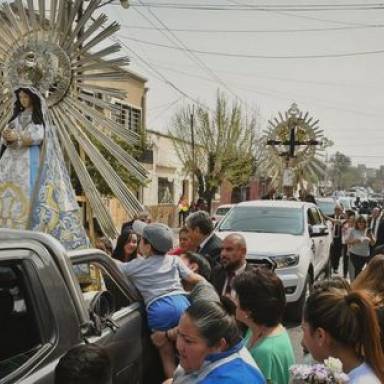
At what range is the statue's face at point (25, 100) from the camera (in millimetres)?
4891

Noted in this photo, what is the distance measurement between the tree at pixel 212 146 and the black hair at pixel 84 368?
29221 millimetres

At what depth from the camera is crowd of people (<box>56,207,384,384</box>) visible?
2.35 meters

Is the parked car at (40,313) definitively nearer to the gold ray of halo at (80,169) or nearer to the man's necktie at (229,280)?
the man's necktie at (229,280)

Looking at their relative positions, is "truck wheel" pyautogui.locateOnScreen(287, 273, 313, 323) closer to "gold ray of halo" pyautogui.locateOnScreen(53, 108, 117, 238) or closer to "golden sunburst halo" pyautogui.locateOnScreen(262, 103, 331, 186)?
"gold ray of halo" pyautogui.locateOnScreen(53, 108, 117, 238)

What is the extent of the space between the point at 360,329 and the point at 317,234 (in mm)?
6715

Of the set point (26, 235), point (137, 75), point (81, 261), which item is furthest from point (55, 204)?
point (137, 75)

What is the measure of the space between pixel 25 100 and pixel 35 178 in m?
0.70

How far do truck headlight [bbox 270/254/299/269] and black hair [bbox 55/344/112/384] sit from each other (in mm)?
6124

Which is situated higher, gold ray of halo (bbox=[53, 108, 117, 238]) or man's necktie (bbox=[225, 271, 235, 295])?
gold ray of halo (bbox=[53, 108, 117, 238])

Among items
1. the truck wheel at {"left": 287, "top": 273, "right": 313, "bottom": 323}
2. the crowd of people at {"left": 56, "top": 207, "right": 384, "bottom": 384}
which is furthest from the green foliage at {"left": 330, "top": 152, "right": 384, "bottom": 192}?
the crowd of people at {"left": 56, "top": 207, "right": 384, "bottom": 384}

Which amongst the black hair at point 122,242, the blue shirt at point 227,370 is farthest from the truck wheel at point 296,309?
the blue shirt at point 227,370

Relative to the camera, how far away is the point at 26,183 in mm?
4656

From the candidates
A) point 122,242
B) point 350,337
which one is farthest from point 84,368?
point 122,242

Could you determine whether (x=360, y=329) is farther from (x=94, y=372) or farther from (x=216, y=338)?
(x=94, y=372)
